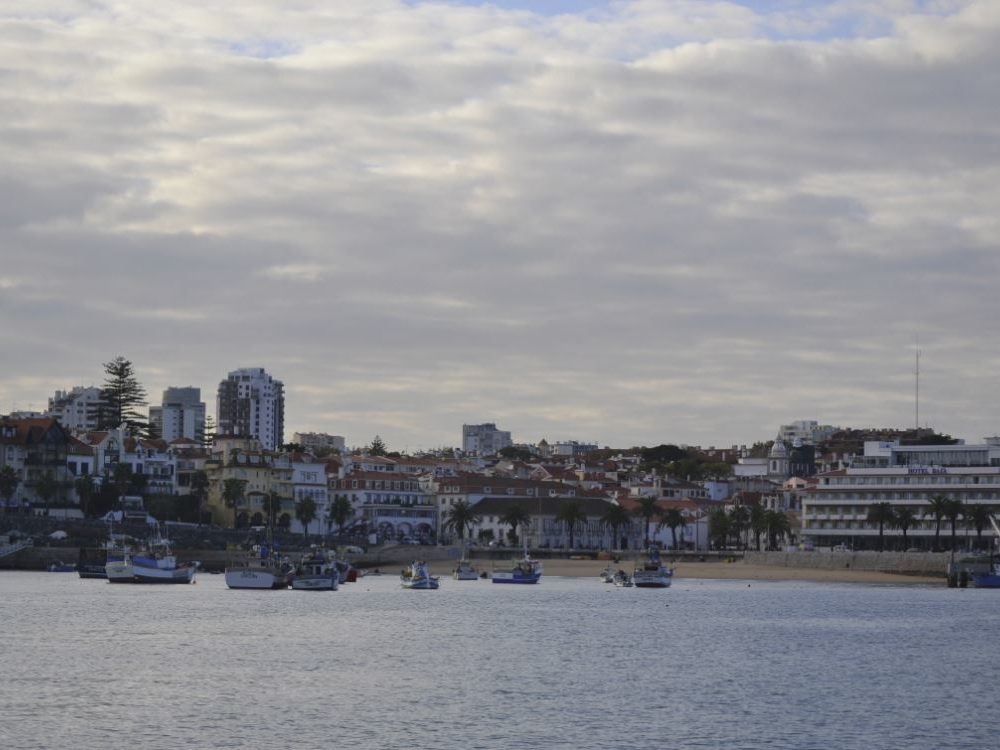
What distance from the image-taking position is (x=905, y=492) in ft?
630

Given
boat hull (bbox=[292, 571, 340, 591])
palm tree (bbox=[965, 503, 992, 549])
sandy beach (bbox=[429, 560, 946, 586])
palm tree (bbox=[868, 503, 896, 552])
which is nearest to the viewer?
boat hull (bbox=[292, 571, 340, 591])

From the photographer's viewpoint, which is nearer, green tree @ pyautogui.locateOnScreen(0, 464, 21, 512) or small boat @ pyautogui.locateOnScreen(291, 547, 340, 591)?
small boat @ pyautogui.locateOnScreen(291, 547, 340, 591)

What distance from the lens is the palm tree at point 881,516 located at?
18350 centimetres

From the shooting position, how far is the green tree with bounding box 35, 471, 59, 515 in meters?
192

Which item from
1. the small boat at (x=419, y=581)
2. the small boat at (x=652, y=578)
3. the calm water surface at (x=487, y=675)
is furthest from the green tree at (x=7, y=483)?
the calm water surface at (x=487, y=675)

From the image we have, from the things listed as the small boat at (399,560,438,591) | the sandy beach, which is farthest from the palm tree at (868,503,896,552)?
the small boat at (399,560,438,591)

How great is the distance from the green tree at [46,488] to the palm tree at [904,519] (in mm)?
89816

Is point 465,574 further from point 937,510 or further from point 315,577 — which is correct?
point 937,510

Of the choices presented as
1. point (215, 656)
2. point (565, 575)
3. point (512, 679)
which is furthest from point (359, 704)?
point (565, 575)

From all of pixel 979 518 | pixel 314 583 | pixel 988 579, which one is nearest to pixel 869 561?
pixel 979 518

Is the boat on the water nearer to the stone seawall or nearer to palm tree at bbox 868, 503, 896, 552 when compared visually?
the stone seawall

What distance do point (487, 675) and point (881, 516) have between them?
4870 inches

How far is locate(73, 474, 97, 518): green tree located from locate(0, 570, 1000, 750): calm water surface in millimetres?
77153

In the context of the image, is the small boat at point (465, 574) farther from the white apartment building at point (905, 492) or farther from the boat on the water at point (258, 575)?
the white apartment building at point (905, 492)
